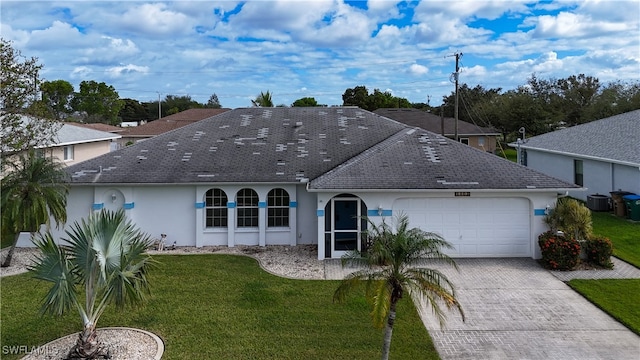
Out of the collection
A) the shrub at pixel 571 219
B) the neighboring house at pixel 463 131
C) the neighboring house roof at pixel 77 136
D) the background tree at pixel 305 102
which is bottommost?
the shrub at pixel 571 219

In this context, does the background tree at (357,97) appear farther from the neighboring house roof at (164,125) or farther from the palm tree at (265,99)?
the palm tree at (265,99)

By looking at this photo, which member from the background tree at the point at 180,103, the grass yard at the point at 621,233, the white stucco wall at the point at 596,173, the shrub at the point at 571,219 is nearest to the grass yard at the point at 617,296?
the shrub at the point at 571,219

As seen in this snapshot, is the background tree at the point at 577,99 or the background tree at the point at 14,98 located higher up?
the background tree at the point at 577,99

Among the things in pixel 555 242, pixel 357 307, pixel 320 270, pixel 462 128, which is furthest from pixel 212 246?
pixel 462 128

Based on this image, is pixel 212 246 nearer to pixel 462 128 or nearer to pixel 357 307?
A: pixel 357 307

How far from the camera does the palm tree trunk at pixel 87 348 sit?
30.0 ft

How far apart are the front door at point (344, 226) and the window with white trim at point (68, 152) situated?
22.4 m

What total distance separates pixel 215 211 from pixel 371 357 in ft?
35.7

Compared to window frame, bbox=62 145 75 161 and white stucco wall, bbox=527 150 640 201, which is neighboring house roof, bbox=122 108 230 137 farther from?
white stucco wall, bbox=527 150 640 201

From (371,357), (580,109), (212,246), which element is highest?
(580,109)

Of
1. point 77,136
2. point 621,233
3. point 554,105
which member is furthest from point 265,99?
point 554,105

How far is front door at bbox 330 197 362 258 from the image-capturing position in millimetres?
17000

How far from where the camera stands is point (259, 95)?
38.9 metres

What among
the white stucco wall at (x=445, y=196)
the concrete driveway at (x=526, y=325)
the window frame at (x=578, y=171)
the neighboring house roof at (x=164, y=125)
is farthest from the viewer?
the neighboring house roof at (x=164, y=125)
